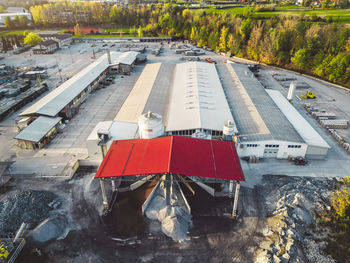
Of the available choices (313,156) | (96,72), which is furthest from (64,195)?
(96,72)

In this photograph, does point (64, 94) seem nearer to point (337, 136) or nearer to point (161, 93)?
point (161, 93)

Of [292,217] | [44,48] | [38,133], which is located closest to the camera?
[292,217]

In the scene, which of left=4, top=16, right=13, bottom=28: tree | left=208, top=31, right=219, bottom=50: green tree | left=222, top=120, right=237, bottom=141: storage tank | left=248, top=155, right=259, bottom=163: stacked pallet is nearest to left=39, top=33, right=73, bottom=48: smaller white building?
left=4, top=16, right=13, bottom=28: tree

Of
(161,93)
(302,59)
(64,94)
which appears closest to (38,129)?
(64,94)

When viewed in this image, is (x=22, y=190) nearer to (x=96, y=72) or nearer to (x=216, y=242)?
(x=216, y=242)

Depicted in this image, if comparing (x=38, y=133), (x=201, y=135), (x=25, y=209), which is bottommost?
(x=25, y=209)

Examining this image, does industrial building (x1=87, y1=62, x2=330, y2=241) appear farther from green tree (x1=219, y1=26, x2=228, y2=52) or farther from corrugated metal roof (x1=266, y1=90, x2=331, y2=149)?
green tree (x1=219, y1=26, x2=228, y2=52)
